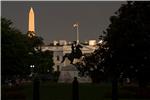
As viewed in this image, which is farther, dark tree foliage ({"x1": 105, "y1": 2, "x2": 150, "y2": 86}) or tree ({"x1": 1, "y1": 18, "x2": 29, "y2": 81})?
tree ({"x1": 1, "y1": 18, "x2": 29, "y2": 81})

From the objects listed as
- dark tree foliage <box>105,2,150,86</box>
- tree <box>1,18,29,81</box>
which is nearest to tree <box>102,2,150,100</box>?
dark tree foliage <box>105,2,150,86</box>

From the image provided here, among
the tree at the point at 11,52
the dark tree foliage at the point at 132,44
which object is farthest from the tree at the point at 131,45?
the tree at the point at 11,52

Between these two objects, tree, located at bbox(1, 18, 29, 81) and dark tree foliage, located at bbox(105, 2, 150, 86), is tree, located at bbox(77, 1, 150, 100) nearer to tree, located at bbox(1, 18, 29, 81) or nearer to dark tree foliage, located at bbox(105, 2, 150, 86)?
dark tree foliage, located at bbox(105, 2, 150, 86)

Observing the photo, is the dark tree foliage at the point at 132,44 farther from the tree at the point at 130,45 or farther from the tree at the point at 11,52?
the tree at the point at 11,52

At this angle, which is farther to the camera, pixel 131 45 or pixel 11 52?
pixel 11 52

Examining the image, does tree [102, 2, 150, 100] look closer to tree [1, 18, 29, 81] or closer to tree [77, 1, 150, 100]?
tree [77, 1, 150, 100]

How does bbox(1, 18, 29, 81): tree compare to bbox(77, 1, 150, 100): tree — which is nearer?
bbox(77, 1, 150, 100): tree

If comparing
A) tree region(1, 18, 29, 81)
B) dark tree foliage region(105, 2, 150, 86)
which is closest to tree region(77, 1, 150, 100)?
dark tree foliage region(105, 2, 150, 86)

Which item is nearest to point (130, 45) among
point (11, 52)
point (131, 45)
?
point (131, 45)

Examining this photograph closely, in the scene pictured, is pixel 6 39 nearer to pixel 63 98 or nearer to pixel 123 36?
pixel 63 98

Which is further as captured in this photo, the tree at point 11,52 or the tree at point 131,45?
the tree at point 11,52

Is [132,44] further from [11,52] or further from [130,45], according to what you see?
[11,52]

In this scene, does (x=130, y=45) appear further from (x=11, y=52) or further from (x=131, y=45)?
(x=11, y=52)

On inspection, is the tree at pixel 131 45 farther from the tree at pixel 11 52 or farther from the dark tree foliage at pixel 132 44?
the tree at pixel 11 52
